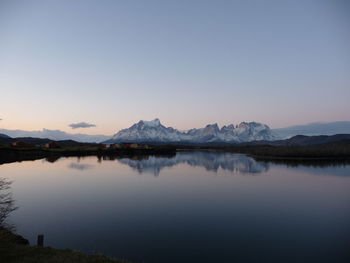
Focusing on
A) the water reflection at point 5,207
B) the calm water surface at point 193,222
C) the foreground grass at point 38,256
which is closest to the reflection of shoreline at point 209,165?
the calm water surface at point 193,222

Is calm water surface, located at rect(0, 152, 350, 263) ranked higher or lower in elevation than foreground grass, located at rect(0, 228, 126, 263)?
lower

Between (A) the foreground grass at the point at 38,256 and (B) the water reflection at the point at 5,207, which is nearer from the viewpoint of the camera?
(A) the foreground grass at the point at 38,256

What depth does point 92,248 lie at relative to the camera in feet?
64.6

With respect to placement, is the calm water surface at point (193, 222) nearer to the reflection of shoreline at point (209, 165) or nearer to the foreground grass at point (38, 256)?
the foreground grass at point (38, 256)

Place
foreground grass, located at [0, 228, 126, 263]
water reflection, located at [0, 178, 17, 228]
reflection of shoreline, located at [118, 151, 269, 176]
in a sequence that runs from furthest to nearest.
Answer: reflection of shoreline, located at [118, 151, 269, 176] < water reflection, located at [0, 178, 17, 228] < foreground grass, located at [0, 228, 126, 263]

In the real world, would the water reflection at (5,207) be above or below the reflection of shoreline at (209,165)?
above

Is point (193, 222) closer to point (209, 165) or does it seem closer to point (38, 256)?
point (38, 256)

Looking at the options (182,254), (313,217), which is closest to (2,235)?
(182,254)

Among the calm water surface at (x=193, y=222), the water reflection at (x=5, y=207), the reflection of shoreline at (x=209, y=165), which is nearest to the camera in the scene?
the calm water surface at (x=193, y=222)

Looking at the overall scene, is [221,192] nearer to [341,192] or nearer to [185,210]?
[185,210]

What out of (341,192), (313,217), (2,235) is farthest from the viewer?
(341,192)

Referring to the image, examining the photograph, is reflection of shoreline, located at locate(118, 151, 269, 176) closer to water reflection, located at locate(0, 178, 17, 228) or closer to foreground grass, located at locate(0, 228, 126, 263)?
water reflection, located at locate(0, 178, 17, 228)

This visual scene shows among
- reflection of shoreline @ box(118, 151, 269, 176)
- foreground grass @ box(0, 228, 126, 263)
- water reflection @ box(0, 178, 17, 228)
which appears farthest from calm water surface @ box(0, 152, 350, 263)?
reflection of shoreline @ box(118, 151, 269, 176)

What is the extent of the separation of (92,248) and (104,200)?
1832 cm
